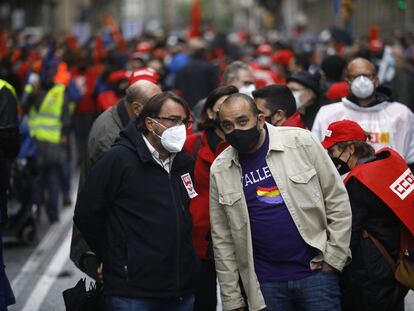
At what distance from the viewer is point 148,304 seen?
5363mm

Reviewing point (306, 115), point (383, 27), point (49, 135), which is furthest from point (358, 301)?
point (383, 27)

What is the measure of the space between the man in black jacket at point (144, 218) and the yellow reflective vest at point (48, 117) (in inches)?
286

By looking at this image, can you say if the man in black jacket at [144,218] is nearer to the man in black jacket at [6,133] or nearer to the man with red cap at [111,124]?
the man with red cap at [111,124]

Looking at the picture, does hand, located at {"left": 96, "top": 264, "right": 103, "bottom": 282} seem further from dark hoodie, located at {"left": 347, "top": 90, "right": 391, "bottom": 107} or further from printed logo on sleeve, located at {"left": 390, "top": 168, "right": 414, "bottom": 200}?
dark hoodie, located at {"left": 347, "top": 90, "right": 391, "bottom": 107}

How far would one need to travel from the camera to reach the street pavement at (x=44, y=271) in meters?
8.75

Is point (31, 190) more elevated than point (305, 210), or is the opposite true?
point (305, 210)

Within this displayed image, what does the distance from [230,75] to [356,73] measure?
148 centimetres

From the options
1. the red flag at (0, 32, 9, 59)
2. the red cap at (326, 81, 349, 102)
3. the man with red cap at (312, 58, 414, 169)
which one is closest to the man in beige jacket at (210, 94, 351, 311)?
the man with red cap at (312, 58, 414, 169)

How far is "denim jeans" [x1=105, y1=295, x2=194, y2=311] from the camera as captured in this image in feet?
17.5

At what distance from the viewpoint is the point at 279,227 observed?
535 centimetres

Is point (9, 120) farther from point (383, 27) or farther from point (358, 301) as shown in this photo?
point (383, 27)

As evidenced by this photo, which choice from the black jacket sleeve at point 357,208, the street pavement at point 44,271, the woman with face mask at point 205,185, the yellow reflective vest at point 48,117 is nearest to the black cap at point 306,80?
the woman with face mask at point 205,185

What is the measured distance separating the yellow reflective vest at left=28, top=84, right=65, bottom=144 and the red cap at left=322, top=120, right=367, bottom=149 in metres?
7.06

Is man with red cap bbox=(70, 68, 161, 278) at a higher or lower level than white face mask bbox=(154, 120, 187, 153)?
lower
